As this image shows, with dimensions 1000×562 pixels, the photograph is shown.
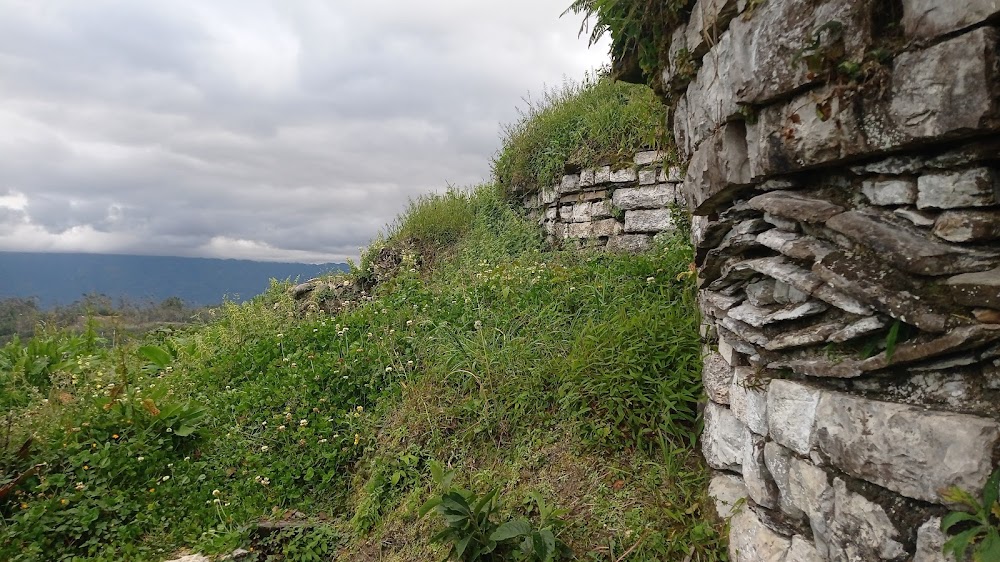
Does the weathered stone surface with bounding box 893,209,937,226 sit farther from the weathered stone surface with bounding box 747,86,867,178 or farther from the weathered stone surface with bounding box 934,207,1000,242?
the weathered stone surface with bounding box 747,86,867,178

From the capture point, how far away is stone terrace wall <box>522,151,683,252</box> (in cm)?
677

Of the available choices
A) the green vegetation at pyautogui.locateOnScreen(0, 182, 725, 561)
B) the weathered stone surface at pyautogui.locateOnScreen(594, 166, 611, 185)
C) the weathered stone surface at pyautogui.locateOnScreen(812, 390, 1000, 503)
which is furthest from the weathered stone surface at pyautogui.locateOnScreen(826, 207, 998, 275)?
the weathered stone surface at pyautogui.locateOnScreen(594, 166, 611, 185)

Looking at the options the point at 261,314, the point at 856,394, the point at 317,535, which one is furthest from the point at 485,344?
the point at 261,314

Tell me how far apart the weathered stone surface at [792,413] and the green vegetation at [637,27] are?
87.8 inches

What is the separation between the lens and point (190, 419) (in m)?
4.85

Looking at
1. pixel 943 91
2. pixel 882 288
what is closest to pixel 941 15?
pixel 943 91

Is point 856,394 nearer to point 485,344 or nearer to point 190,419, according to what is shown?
point 485,344

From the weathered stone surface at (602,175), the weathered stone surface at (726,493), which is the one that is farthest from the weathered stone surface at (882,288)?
the weathered stone surface at (602,175)

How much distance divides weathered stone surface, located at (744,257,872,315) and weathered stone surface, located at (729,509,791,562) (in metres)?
1.13

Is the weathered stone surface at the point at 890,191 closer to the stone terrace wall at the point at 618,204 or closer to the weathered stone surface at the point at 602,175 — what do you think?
the stone terrace wall at the point at 618,204

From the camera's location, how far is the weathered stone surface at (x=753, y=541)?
94.7 inches

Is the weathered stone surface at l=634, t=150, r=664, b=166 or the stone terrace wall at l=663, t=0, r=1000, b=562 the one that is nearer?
the stone terrace wall at l=663, t=0, r=1000, b=562

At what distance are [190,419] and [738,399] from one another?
459cm

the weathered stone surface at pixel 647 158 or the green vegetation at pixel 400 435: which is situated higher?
the weathered stone surface at pixel 647 158
